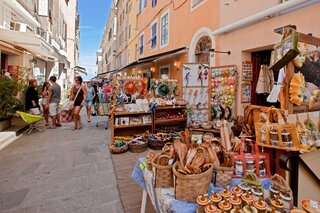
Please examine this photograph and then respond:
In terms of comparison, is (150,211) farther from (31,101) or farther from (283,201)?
(31,101)

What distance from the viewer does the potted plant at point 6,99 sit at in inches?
208

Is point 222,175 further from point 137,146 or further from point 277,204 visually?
point 137,146

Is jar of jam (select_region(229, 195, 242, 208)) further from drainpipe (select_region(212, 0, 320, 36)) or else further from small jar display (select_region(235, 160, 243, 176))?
drainpipe (select_region(212, 0, 320, 36))

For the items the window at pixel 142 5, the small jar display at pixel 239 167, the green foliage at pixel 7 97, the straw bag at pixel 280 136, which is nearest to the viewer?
the small jar display at pixel 239 167

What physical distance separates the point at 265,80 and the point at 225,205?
13.5ft

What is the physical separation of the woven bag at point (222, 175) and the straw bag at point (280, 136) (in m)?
0.66

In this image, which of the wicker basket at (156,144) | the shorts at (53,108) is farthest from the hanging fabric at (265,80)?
the shorts at (53,108)

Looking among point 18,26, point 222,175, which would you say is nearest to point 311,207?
point 222,175

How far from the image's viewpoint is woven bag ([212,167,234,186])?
137 cm

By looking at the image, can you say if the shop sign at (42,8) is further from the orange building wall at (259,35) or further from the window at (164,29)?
the orange building wall at (259,35)

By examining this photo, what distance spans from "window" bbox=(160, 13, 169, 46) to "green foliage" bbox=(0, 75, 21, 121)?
667 cm

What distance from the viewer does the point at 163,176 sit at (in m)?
1.42

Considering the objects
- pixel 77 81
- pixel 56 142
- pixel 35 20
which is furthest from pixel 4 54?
pixel 56 142

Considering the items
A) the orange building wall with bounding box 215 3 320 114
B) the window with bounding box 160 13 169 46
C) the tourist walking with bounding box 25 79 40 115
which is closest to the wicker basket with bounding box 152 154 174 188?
the orange building wall with bounding box 215 3 320 114
